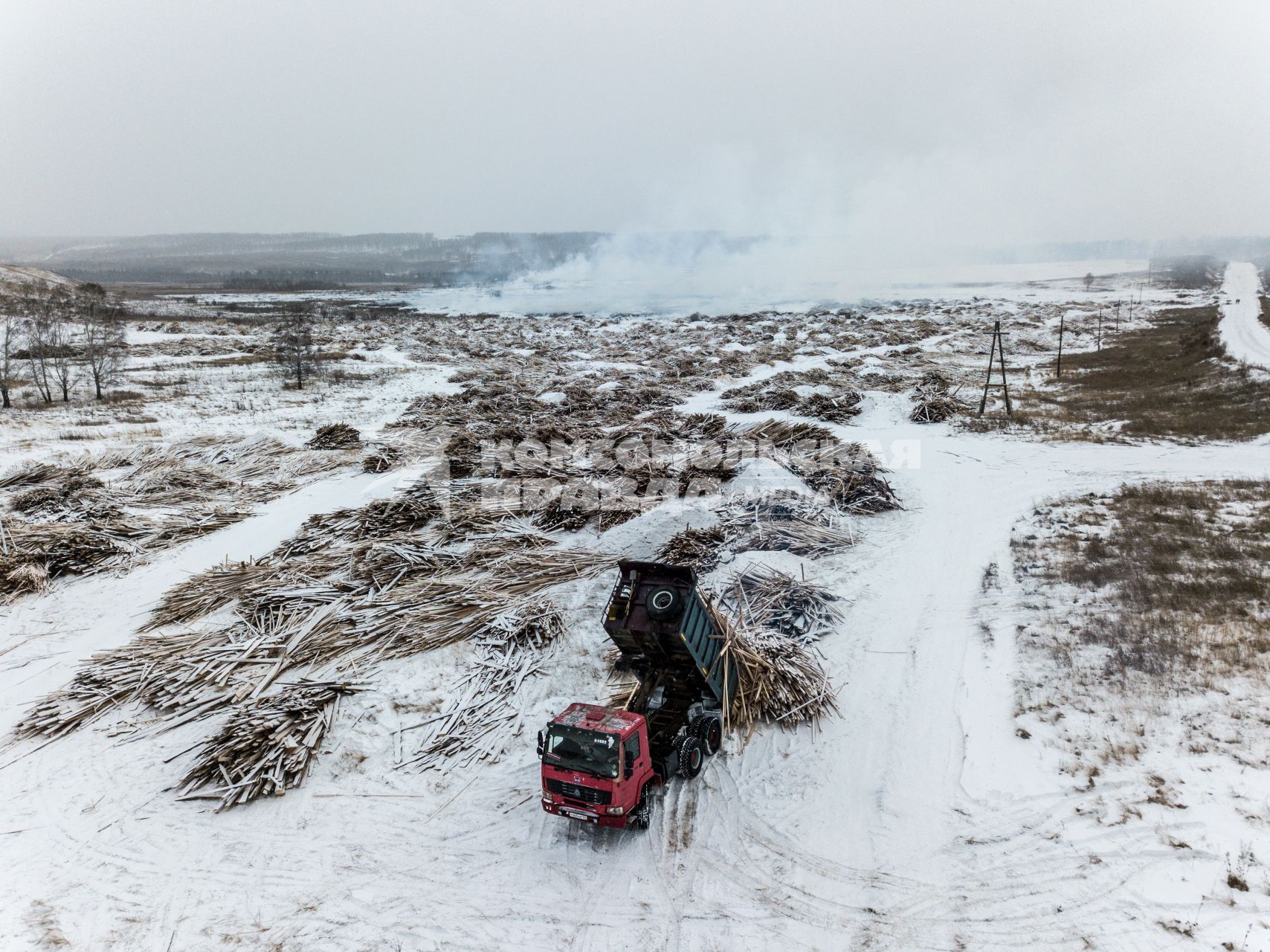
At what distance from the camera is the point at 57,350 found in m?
40.0

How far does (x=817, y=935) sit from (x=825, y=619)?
771 centimetres

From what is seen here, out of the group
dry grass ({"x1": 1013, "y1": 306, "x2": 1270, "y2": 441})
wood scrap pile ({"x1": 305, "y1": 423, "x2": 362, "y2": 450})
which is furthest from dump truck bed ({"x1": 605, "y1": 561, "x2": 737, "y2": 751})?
dry grass ({"x1": 1013, "y1": 306, "x2": 1270, "y2": 441})

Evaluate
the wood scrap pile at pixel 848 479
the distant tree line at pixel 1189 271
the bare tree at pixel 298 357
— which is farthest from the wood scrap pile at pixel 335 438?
the distant tree line at pixel 1189 271

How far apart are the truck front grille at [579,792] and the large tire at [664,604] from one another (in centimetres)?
285

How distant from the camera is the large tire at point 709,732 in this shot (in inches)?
451

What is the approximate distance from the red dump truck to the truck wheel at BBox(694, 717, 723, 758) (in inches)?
0.5

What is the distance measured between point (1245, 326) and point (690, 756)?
68.2m

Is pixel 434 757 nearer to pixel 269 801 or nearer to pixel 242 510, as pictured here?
pixel 269 801

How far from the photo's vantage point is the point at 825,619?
15.5 metres

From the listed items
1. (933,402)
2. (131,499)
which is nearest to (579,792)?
A: (131,499)

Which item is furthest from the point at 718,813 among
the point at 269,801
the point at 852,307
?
the point at 852,307

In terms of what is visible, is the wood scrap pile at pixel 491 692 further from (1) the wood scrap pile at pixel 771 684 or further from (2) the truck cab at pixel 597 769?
(1) the wood scrap pile at pixel 771 684

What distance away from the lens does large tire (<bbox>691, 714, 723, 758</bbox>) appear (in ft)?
37.6

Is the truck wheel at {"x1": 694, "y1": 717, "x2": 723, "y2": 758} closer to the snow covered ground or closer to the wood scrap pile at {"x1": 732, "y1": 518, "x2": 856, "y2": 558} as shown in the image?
the snow covered ground
